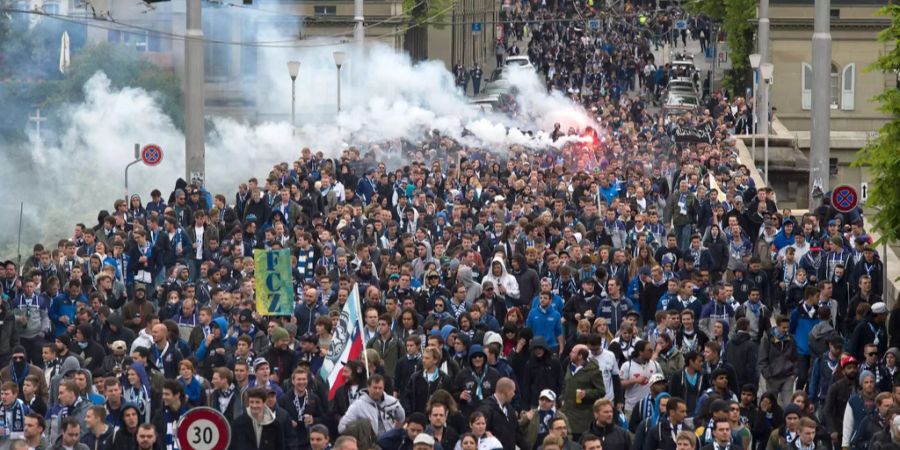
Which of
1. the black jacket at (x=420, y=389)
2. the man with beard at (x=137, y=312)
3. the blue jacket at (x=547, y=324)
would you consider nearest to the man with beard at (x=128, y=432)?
the black jacket at (x=420, y=389)

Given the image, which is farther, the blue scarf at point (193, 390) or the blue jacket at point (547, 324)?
the blue jacket at point (547, 324)

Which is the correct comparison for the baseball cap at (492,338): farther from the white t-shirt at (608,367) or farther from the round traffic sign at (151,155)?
the round traffic sign at (151,155)

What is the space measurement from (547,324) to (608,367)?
8.60 feet

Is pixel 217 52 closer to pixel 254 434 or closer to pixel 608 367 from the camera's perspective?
pixel 608 367

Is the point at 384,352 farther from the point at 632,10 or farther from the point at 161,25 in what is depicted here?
the point at 632,10

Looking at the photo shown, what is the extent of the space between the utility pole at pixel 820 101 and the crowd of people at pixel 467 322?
1169 mm

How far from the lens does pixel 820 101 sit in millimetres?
32344

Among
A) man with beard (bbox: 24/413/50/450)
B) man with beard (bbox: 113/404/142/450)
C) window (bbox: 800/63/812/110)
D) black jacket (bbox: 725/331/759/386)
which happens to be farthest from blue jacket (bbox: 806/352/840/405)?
window (bbox: 800/63/812/110)

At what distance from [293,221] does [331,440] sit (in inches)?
476

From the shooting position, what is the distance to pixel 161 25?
58.5m

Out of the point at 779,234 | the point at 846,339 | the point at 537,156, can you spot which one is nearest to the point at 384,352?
the point at 846,339

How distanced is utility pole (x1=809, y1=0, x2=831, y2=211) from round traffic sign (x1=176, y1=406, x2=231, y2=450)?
19.2 meters

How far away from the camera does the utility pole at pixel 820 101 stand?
32.2 meters

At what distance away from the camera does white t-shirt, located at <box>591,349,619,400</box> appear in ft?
59.9
